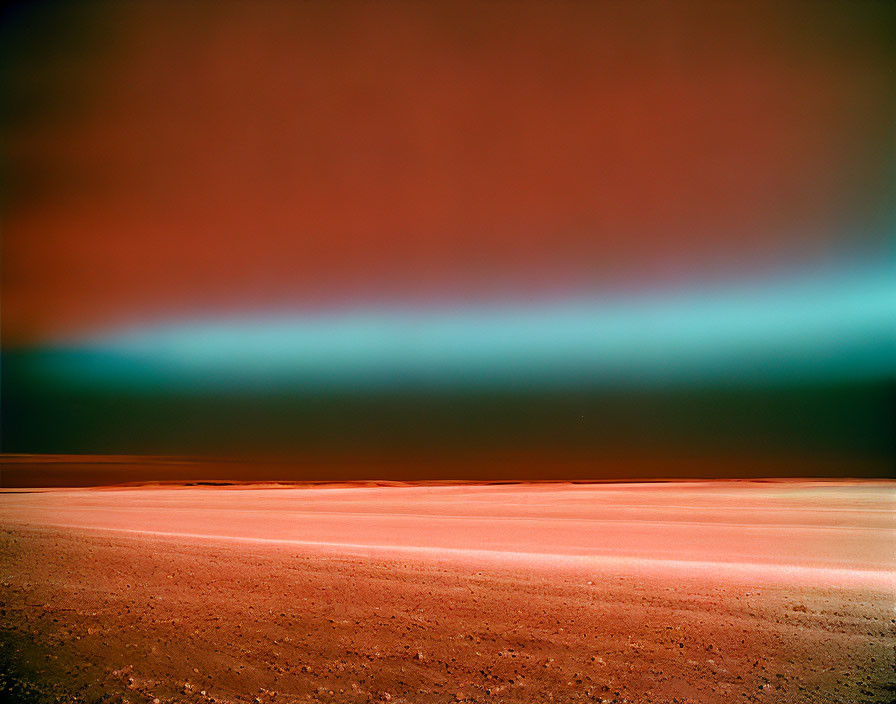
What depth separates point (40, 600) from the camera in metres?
7.72

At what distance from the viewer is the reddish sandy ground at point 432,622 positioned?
565 cm

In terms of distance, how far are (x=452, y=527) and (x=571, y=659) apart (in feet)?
38.8

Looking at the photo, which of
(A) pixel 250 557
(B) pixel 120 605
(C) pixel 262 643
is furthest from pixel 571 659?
(A) pixel 250 557

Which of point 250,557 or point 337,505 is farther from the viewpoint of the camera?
point 337,505

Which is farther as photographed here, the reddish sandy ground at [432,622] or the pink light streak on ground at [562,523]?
the pink light streak on ground at [562,523]

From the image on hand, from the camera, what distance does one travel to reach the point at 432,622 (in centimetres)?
701

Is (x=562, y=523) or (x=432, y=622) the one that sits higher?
(x=432, y=622)

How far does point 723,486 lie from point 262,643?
3015cm

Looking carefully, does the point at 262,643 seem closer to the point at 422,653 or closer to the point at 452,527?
the point at 422,653

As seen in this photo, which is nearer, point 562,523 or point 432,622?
point 432,622

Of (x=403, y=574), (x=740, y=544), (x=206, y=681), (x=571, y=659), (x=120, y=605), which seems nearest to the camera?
(x=206, y=681)

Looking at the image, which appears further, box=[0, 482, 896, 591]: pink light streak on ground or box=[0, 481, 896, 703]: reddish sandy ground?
box=[0, 482, 896, 591]: pink light streak on ground

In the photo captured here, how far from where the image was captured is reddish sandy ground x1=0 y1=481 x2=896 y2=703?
5652 millimetres

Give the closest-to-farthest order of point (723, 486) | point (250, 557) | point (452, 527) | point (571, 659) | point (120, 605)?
point (571, 659)
point (120, 605)
point (250, 557)
point (452, 527)
point (723, 486)
